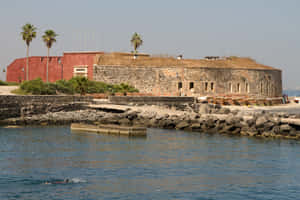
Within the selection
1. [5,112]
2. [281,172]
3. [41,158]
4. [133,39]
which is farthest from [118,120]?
[133,39]

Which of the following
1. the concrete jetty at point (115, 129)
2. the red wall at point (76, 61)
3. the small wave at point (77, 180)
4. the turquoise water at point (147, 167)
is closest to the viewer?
the turquoise water at point (147, 167)

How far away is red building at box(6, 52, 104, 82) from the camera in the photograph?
56812 millimetres

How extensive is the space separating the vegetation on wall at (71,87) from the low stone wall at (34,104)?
362cm

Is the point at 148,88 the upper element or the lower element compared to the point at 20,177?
upper

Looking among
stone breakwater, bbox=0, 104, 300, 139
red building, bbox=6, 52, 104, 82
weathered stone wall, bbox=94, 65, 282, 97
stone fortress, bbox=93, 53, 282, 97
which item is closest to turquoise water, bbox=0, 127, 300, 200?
stone breakwater, bbox=0, 104, 300, 139

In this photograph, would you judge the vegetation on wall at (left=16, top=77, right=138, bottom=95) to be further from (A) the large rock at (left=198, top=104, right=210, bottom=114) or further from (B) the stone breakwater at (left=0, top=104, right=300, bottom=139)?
(A) the large rock at (left=198, top=104, right=210, bottom=114)

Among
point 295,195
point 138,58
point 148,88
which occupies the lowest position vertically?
point 295,195

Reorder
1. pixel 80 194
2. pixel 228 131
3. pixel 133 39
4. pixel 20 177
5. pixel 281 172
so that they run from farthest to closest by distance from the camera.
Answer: pixel 133 39 → pixel 228 131 → pixel 281 172 → pixel 20 177 → pixel 80 194

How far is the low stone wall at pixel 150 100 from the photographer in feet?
146

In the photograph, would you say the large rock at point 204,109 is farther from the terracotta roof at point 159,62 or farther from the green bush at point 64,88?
the terracotta roof at point 159,62

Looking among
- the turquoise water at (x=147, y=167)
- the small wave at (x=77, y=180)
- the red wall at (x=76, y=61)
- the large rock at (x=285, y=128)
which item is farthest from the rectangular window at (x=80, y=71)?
the small wave at (x=77, y=180)

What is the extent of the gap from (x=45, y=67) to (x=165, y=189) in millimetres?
43387

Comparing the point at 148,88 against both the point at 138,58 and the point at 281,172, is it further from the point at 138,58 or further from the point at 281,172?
the point at 281,172

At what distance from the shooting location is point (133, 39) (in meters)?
66.2
